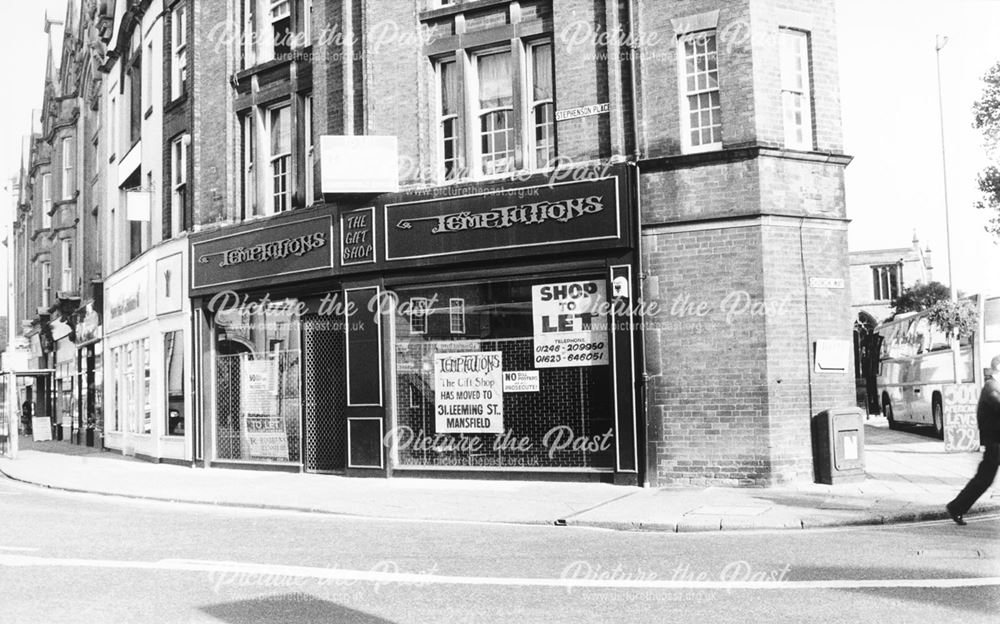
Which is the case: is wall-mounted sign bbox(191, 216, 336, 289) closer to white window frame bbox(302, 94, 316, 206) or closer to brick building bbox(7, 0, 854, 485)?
brick building bbox(7, 0, 854, 485)

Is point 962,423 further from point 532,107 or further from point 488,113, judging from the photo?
point 488,113

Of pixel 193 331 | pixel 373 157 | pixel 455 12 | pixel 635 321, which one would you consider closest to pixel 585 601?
pixel 635 321

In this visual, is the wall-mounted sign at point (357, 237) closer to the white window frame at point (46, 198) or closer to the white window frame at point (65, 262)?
the white window frame at point (65, 262)

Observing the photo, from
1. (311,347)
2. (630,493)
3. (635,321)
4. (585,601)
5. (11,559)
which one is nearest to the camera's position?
(585,601)

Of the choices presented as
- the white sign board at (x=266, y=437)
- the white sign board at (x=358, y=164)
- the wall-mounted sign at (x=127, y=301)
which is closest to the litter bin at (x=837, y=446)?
the white sign board at (x=358, y=164)

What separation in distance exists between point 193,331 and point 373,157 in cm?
666

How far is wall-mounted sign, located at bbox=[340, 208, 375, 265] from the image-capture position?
16.2m

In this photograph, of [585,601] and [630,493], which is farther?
[630,493]

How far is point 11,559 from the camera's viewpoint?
337 inches

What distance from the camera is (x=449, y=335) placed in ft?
51.8

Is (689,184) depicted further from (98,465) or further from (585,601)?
(98,465)

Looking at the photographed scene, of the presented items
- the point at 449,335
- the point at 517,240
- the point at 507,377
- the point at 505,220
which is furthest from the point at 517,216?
the point at 507,377

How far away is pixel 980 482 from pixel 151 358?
18.2 meters

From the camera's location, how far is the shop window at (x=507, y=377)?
14500 millimetres
